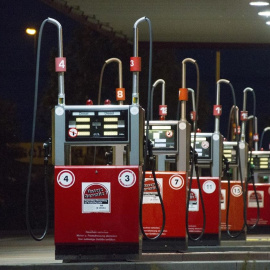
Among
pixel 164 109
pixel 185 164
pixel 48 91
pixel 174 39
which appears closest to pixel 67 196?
pixel 185 164

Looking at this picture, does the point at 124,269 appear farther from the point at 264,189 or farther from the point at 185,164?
the point at 264,189

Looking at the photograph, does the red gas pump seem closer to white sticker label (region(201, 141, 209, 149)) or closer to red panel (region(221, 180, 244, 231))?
white sticker label (region(201, 141, 209, 149))

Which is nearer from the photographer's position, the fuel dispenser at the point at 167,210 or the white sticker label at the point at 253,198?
the fuel dispenser at the point at 167,210

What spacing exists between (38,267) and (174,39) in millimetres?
19198

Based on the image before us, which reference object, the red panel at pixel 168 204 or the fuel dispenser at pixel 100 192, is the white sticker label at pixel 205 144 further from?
the fuel dispenser at pixel 100 192

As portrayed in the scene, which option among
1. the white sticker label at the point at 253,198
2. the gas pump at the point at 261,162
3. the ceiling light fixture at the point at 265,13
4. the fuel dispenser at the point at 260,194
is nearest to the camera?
the ceiling light fixture at the point at 265,13

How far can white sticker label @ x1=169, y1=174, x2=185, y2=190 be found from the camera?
60.4 ft

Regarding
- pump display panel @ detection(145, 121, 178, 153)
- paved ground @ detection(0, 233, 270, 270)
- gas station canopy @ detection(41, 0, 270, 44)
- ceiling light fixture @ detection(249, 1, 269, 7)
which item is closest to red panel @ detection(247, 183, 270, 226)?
gas station canopy @ detection(41, 0, 270, 44)

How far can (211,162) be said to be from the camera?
22062 millimetres

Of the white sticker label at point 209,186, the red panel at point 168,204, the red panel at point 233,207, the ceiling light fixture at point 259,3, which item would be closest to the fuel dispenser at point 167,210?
the red panel at point 168,204

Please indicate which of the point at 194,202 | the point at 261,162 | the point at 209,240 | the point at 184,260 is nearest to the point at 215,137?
the point at 194,202

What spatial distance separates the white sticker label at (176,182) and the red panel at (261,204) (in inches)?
425

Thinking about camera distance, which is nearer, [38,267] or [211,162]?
[38,267]

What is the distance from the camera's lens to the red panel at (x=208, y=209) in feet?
68.8
